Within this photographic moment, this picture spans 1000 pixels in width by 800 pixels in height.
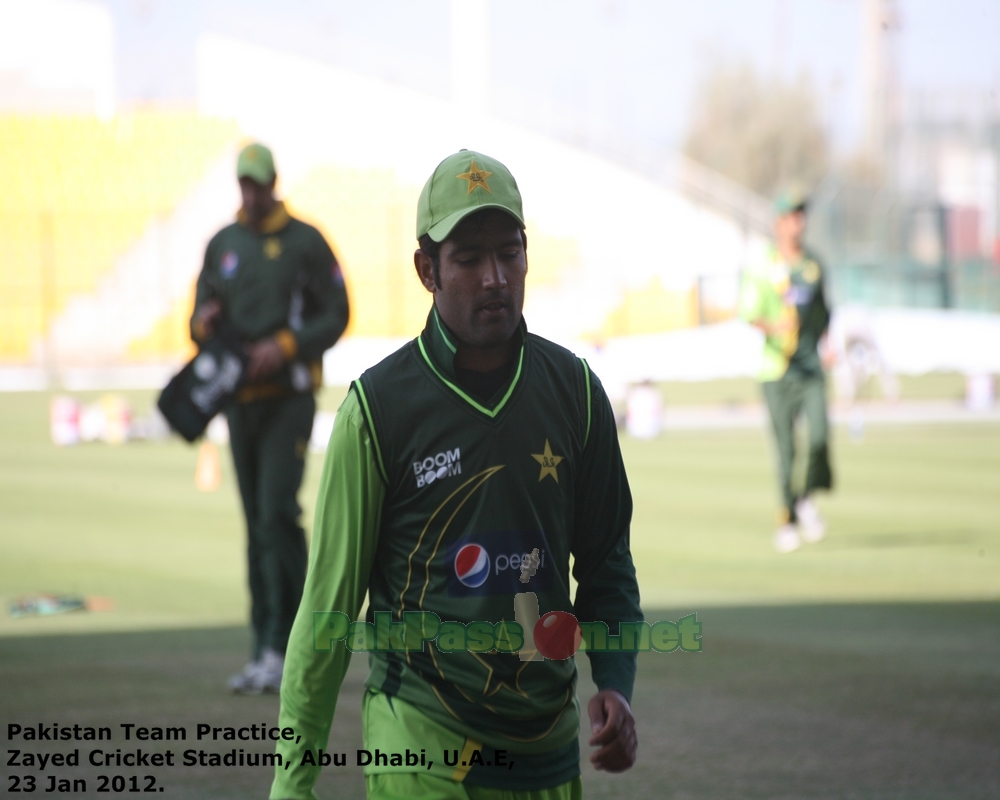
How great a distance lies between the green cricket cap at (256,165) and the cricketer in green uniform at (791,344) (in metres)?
5.40

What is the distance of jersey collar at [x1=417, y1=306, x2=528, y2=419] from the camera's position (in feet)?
10.3

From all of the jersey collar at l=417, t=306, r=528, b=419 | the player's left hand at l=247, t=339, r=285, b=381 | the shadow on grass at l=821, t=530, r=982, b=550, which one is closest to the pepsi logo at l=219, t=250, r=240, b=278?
the player's left hand at l=247, t=339, r=285, b=381

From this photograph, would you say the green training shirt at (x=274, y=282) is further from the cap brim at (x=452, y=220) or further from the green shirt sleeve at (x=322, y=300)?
the cap brim at (x=452, y=220)

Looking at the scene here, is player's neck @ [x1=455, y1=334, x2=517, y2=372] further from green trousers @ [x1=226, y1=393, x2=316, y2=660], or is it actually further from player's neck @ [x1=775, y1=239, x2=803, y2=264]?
player's neck @ [x1=775, y1=239, x2=803, y2=264]

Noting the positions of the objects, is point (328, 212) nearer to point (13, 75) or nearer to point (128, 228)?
point (128, 228)

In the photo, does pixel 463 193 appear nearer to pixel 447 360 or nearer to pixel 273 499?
pixel 447 360

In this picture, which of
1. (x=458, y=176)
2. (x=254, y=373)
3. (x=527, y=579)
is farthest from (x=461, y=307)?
(x=254, y=373)

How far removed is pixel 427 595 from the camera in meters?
3.10

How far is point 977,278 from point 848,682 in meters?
31.0

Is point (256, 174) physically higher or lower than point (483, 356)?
higher

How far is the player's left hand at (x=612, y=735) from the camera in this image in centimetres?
308

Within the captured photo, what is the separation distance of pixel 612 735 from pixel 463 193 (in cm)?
115

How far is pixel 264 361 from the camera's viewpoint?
7.09 m

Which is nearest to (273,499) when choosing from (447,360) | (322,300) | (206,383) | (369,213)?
(206,383)
